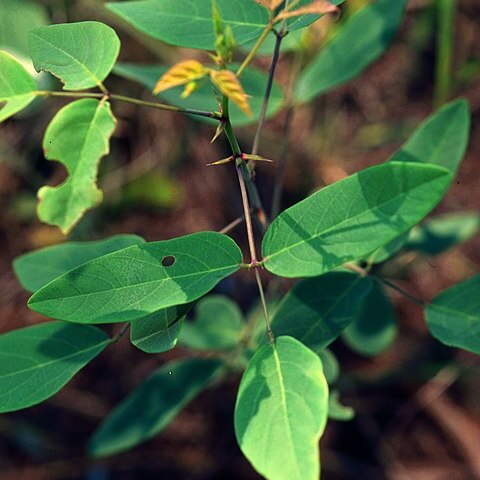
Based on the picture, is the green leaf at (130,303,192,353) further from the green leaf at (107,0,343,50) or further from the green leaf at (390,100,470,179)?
the green leaf at (390,100,470,179)

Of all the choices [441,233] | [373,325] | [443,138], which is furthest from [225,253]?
[441,233]

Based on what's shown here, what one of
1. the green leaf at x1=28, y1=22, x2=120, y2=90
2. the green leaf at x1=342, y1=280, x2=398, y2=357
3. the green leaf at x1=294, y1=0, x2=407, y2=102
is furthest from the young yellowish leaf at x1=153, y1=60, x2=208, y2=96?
the green leaf at x1=342, y1=280, x2=398, y2=357

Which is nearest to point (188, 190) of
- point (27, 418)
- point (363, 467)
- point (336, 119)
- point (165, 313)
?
point (336, 119)

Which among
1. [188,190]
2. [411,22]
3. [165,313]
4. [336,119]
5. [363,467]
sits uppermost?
[165,313]

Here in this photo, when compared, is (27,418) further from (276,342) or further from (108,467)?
(276,342)

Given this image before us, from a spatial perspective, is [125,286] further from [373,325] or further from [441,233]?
[441,233]

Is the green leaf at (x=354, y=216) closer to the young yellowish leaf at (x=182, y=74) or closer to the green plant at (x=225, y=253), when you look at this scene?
the green plant at (x=225, y=253)
